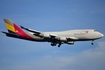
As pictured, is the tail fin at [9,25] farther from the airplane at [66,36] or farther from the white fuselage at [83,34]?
the white fuselage at [83,34]

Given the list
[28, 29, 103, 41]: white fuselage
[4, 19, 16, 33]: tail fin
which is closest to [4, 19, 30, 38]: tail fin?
[4, 19, 16, 33]: tail fin

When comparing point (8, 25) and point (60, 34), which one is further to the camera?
point (8, 25)

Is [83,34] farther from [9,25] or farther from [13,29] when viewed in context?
[9,25]

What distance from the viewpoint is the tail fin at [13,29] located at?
86.6 m

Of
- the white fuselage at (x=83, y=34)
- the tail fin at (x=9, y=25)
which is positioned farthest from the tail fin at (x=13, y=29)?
the white fuselage at (x=83, y=34)

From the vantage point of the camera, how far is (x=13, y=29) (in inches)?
3445

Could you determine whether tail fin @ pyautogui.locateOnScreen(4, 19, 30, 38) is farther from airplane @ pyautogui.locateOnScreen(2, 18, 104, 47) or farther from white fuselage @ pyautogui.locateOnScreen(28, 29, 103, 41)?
white fuselage @ pyautogui.locateOnScreen(28, 29, 103, 41)

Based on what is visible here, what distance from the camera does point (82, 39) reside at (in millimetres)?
80562

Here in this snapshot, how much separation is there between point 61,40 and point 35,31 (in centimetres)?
845

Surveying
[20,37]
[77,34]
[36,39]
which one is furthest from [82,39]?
[20,37]

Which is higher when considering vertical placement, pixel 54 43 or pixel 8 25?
pixel 8 25

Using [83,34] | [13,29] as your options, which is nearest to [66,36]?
[83,34]

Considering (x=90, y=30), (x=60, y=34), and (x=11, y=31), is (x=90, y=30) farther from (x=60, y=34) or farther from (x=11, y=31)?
(x=11, y=31)

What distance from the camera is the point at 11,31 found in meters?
86.6
